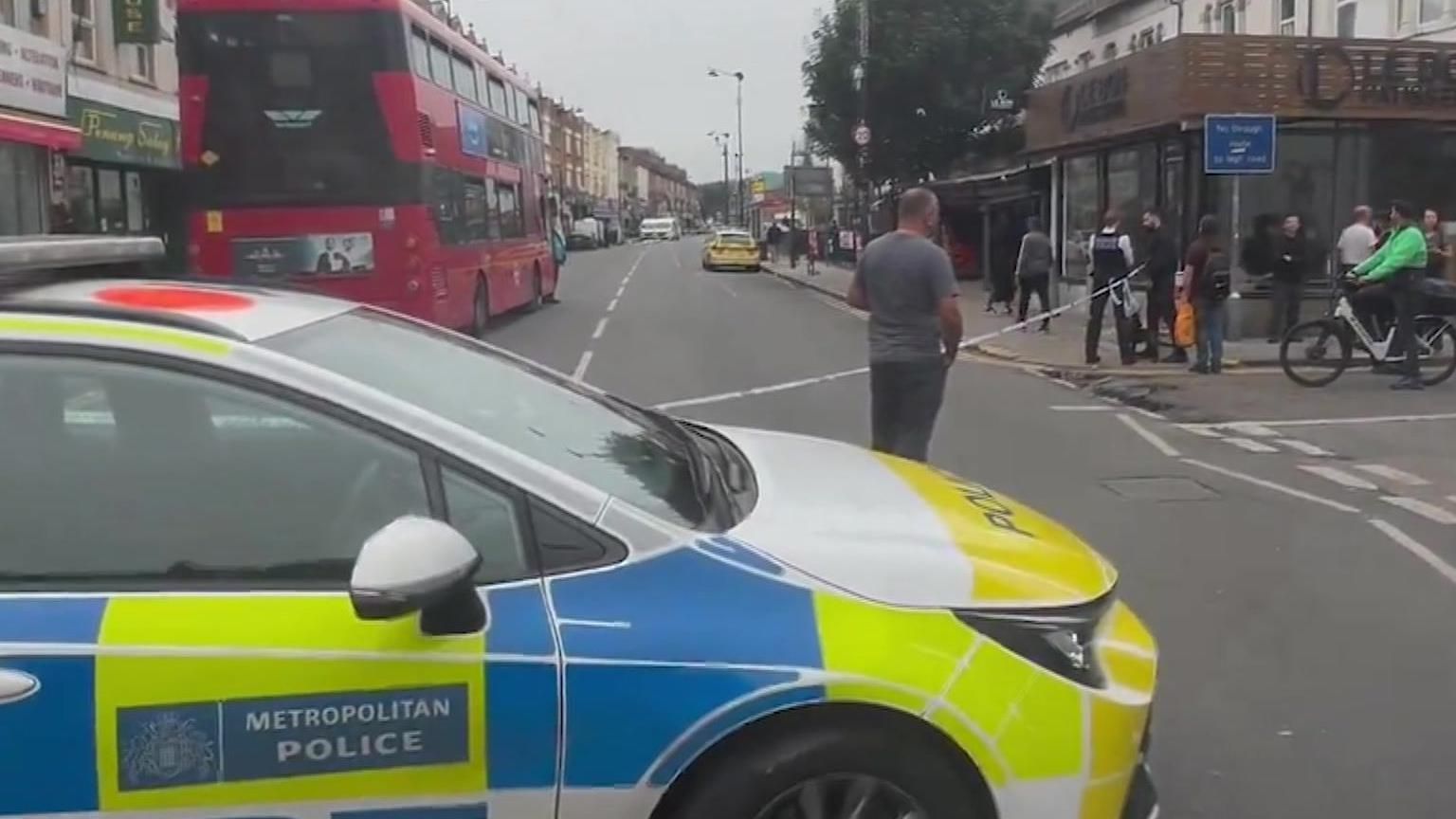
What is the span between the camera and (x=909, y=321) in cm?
744

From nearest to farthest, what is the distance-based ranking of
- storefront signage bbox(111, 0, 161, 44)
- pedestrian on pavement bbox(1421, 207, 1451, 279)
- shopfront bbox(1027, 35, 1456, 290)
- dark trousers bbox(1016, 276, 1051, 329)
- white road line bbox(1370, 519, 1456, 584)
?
white road line bbox(1370, 519, 1456, 584) → pedestrian on pavement bbox(1421, 207, 1451, 279) → shopfront bbox(1027, 35, 1456, 290) → dark trousers bbox(1016, 276, 1051, 329) → storefront signage bbox(111, 0, 161, 44)

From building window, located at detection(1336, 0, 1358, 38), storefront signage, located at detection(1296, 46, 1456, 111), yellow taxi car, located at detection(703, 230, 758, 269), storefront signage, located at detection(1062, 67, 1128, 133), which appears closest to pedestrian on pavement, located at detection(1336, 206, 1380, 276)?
storefront signage, located at detection(1296, 46, 1456, 111)

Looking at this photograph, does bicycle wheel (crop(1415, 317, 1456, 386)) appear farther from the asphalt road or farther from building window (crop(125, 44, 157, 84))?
building window (crop(125, 44, 157, 84))

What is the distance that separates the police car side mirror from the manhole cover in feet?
23.2

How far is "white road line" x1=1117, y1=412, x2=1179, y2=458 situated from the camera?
1113 centimetres

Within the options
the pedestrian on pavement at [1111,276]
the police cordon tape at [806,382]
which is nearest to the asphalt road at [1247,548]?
the police cordon tape at [806,382]

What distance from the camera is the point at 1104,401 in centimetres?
1424

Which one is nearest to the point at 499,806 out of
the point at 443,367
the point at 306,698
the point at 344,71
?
the point at 306,698

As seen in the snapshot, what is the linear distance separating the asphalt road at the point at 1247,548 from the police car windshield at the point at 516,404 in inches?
77.2

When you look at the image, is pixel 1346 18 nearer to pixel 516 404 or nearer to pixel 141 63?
pixel 141 63

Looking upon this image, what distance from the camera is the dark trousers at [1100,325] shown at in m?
16.5

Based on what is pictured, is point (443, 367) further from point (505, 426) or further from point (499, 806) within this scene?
point (499, 806)

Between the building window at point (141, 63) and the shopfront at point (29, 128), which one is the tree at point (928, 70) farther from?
the shopfront at point (29, 128)

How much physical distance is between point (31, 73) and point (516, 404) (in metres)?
18.9
